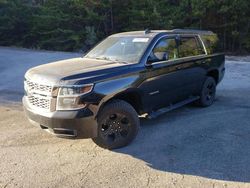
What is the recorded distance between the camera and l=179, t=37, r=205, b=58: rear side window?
258 inches

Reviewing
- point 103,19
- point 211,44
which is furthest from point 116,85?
point 103,19

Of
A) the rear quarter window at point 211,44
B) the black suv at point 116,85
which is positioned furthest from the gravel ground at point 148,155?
the rear quarter window at point 211,44

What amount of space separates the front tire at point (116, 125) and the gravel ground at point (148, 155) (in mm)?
135

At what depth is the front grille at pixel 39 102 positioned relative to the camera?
15.7 feet

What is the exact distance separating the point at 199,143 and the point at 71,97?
2.10m

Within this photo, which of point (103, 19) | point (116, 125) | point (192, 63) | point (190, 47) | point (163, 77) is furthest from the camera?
point (103, 19)

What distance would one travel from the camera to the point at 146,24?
15.9 metres

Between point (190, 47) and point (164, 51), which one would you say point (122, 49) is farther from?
point (190, 47)

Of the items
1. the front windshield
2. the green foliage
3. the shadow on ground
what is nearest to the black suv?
the front windshield

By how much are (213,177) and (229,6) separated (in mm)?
12265

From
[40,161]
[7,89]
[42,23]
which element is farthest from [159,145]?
[42,23]

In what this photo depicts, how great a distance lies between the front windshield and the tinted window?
0.21m

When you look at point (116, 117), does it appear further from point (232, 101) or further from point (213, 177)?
point (232, 101)

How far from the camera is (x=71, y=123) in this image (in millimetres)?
4625
